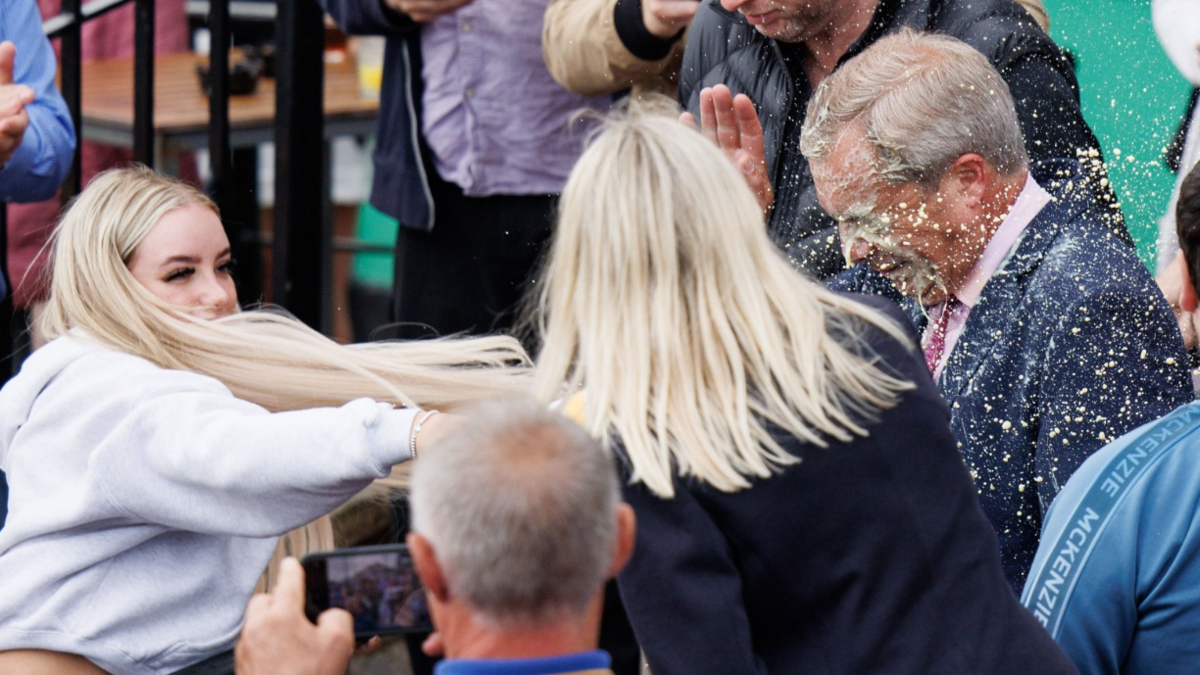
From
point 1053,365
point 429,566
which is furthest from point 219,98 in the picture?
point 429,566

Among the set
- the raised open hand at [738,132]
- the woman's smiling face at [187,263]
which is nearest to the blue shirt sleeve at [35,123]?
the woman's smiling face at [187,263]

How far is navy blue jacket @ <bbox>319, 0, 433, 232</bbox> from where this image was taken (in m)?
3.67

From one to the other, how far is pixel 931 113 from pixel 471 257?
1632 mm

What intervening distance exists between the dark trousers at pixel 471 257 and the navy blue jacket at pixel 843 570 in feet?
6.74

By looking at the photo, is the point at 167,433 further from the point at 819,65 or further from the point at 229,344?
the point at 819,65

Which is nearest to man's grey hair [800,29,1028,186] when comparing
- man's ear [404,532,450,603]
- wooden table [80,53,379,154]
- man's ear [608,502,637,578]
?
man's ear [608,502,637,578]

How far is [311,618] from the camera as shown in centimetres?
179

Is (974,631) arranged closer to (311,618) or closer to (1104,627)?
(1104,627)

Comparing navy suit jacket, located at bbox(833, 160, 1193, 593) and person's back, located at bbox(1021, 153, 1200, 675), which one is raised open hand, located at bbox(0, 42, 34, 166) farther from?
person's back, located at bbox(1021, 153, 1200, 675)

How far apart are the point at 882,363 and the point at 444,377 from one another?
1.03m

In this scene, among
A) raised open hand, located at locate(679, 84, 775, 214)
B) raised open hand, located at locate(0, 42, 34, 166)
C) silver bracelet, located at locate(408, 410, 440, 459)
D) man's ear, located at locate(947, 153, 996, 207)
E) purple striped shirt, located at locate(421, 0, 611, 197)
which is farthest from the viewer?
purple striped shirt, located at locate(421, 0, 611, 197)

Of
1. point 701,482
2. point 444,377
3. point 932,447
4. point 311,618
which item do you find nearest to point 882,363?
point 932,447

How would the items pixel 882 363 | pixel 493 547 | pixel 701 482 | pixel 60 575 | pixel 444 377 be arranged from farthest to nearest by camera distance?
pixel 444 377 → pixel 60 575 → pixel 882 363 → pixel 701 482 → pixel 493 547

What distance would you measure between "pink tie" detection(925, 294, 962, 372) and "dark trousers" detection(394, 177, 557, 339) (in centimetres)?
137
